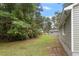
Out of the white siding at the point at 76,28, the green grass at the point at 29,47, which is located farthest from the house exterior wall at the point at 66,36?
the green grass at the point at 29,47

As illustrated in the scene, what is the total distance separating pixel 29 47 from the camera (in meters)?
3.87

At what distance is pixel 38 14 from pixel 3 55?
1.00 meters

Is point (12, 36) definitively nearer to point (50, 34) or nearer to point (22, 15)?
point (22, 15)

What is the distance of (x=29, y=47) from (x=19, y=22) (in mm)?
498

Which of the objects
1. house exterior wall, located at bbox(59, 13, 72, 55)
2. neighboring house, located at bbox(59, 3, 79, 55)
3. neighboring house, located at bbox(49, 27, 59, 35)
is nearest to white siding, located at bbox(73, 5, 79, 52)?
neighboring house, located at bbox(59, 3, 79, 55)

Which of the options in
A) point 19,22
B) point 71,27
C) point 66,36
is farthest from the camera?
point 66,36

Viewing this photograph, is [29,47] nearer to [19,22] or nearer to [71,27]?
[19,22]

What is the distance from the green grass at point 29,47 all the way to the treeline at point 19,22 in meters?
0.10

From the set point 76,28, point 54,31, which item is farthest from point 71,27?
point 54,31

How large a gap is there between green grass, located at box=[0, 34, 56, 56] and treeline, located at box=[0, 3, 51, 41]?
0.33 ft

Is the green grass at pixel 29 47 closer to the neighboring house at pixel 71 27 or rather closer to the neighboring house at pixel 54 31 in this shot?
the neighboring house at pixel 54 31

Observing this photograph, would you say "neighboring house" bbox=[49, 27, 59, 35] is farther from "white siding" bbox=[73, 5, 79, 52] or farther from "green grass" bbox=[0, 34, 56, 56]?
"white siding" bbox=[73, 5, 79, 52]

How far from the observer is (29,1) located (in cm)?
356

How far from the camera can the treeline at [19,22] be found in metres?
3.79
